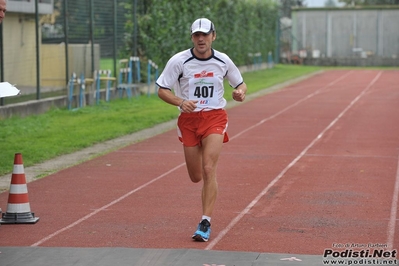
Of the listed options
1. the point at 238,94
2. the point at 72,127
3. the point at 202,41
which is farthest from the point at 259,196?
the point at 72,127

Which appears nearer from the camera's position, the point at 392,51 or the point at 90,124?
the point at 90,124

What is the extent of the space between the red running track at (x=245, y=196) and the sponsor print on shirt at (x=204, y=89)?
1.32m

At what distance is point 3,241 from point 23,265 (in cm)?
120

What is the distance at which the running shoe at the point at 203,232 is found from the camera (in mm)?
8852

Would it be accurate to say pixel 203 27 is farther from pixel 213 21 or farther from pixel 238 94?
pixel 213 21

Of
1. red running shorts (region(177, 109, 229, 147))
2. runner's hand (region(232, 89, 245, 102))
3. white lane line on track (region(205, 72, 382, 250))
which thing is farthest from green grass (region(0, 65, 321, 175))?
runner's hand (region(232, 89, 245, 102))

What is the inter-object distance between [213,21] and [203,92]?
30059mm

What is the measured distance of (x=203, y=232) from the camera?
888 centimetres

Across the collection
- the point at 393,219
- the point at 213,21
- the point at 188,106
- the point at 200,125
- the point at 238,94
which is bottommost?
the point at 393,219

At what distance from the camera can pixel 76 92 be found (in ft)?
84.5

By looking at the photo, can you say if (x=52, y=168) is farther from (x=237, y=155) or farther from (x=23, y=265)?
(x=23, y=265)

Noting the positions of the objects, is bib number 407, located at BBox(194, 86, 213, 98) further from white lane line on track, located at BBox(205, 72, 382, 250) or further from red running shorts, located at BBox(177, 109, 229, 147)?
white lane line on track, located at BBox(205, 72, 382, 250)

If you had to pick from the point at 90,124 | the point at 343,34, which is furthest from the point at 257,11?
the point at 90,124

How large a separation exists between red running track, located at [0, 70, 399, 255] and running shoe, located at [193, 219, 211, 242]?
0.24ft
